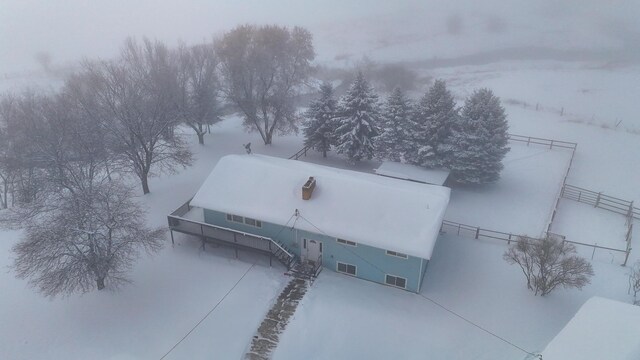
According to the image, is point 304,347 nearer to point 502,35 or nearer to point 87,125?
point 87,125

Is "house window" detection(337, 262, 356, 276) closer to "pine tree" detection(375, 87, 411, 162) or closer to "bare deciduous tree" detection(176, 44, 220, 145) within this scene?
"pine tree" detection(375, 87, 411, 162)

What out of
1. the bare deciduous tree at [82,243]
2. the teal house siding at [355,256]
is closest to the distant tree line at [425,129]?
the teal house siding at [355,256]

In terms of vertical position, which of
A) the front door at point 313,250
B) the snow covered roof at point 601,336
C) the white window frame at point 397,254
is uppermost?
the snow covered roof at point 601,336

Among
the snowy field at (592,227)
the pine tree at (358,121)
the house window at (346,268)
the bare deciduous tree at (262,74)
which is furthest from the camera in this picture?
the bare deciduous tree at (262,74)

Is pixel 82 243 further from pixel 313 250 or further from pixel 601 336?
pixel 601 336

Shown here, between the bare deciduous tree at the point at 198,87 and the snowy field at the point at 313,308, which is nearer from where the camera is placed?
the snowy field at the point at 313,308

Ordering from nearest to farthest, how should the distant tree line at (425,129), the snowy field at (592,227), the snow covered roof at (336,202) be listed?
the snow covered roof at (336,202) → the snowy field at (592,227) → the distant tree line at (425,129)

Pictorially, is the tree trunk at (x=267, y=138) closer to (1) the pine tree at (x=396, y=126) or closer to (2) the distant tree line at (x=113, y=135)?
(2) the distant tree line at (x=113, y=135)

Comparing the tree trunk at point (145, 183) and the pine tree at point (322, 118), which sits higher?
the pine tree at point (322, 118)
